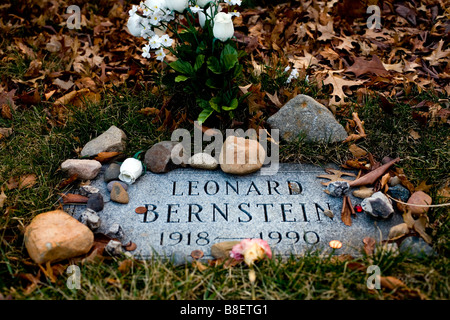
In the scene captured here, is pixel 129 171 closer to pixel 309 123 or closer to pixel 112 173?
pixel 112 173

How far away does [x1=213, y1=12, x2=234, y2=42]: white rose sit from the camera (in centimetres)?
251

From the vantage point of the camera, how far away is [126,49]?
13.2ft

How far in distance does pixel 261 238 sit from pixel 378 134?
51.8 inches

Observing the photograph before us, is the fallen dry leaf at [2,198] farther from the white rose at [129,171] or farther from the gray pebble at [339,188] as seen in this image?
the gray pebble at [339,188]

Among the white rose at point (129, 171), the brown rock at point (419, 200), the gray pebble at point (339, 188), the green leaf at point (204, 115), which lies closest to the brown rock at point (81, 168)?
the white rose at point (129, 171)

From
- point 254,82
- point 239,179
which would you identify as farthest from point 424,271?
point 254,82

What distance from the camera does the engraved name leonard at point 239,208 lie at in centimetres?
240

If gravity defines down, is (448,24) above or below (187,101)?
above

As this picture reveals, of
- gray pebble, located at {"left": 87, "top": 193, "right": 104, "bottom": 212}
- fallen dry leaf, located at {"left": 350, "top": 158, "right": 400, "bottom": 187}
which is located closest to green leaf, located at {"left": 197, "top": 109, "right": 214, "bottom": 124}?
gray pebble, located at {"left": 87, "top": 193, "right": 104, "bottom": 212}

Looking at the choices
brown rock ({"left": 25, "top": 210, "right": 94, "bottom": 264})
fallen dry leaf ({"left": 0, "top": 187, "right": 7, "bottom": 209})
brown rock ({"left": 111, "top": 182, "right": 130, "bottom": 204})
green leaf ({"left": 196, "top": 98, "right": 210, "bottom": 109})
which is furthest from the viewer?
green leaf ({"left": 196, "top": 98, "right": 210, "bottom": 109})

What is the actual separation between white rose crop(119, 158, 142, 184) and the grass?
280 mm

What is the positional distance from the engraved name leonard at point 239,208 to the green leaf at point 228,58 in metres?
0.77

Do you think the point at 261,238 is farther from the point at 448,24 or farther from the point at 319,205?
the point at 448,24

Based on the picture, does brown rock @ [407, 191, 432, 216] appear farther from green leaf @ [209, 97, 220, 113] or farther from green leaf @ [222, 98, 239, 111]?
green leaf @ [209, 97, 220, 113]
